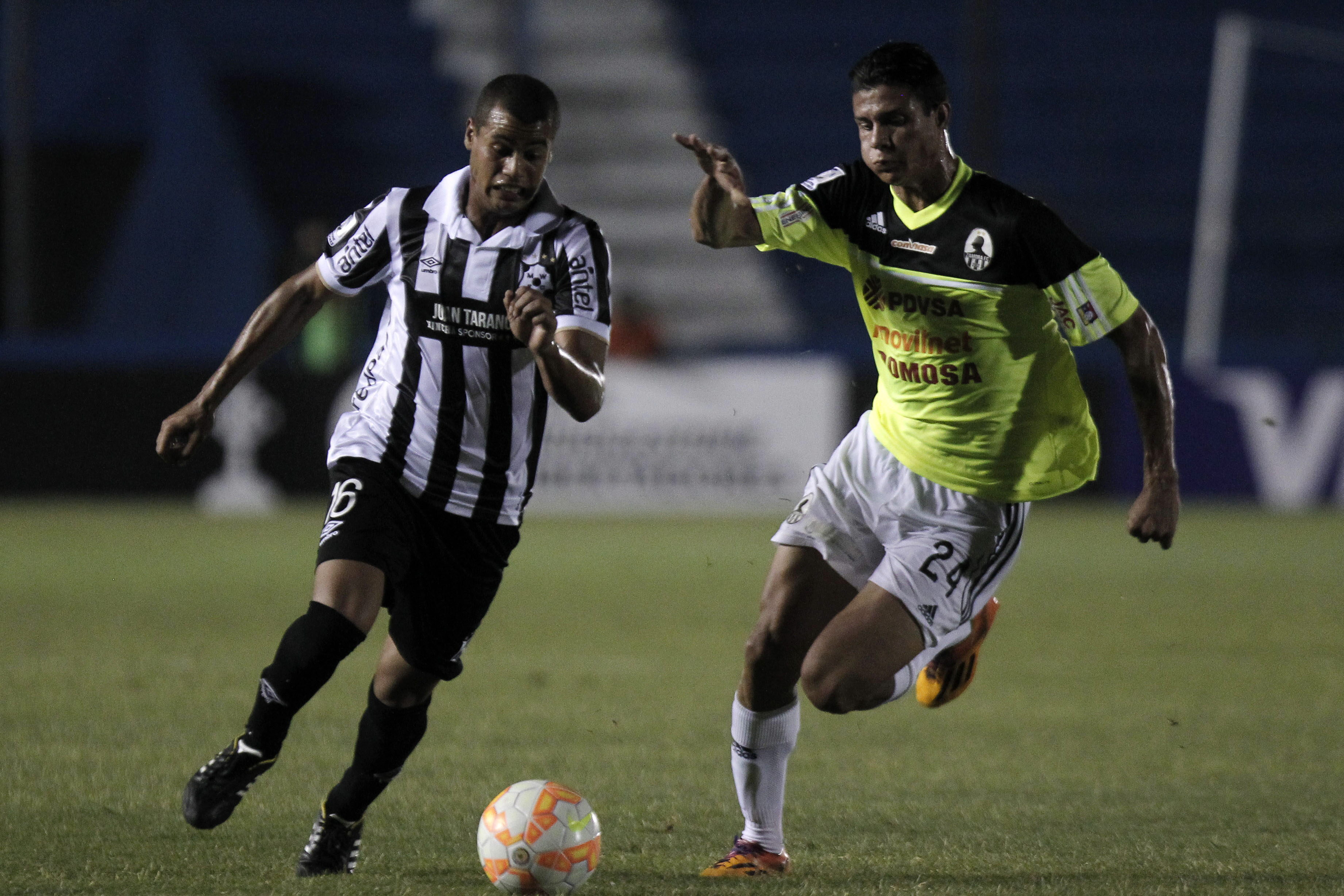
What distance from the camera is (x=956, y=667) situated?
5211 millimetres

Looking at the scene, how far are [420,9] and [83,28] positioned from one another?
174 inches

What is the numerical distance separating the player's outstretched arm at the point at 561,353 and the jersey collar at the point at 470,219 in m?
0.20

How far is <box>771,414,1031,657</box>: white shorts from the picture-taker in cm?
474

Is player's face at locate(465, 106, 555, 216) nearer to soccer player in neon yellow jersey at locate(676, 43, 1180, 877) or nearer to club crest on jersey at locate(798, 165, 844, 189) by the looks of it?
soccer player in neon yellow jersey at locate(676, 43, 1180, 877)

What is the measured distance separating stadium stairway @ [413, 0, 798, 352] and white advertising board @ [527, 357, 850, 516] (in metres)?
6.82

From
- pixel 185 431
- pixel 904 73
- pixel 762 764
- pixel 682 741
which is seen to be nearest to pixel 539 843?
pixel 762 764

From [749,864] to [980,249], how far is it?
5.69 ft

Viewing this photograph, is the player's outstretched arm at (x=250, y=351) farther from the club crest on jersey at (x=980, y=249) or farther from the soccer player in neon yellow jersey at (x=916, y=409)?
the club crest on jersey at (x=980, y=249)

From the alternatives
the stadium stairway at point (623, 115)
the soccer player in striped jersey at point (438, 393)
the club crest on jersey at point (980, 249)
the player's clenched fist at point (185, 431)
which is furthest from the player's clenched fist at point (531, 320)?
the stadium stairway at point (623, 115)

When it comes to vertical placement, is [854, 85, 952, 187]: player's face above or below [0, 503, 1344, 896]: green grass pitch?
above

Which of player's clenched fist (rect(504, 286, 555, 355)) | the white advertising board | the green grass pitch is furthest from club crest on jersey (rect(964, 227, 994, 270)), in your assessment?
Answer: the white advertising board

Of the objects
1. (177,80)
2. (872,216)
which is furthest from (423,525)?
(177,80)

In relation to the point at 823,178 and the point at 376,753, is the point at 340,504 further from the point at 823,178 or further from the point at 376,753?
the point at 823,178

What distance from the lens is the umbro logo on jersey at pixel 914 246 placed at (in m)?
4.73
